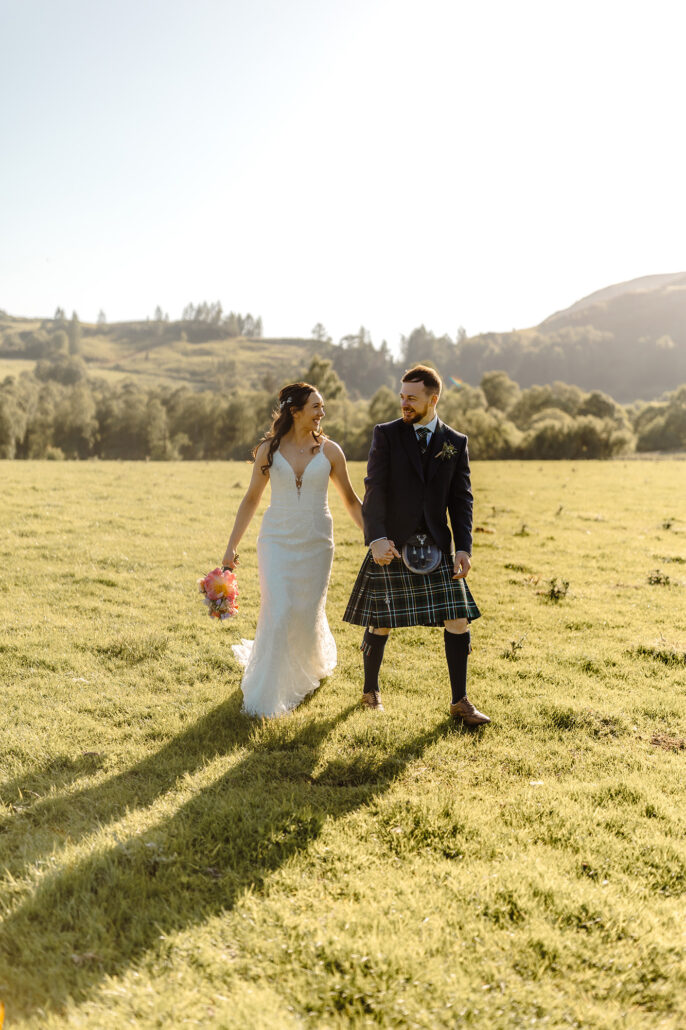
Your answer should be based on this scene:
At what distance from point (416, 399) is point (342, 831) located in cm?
363

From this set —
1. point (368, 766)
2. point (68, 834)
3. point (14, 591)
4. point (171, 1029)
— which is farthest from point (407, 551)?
point (14, 591)

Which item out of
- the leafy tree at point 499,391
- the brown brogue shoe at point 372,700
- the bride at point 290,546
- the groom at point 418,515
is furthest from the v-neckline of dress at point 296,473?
the leafy tree at point 499,391

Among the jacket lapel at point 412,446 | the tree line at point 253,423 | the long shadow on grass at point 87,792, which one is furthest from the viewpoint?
the tree line at point 253,423

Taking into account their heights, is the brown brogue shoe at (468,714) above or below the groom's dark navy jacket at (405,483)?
below

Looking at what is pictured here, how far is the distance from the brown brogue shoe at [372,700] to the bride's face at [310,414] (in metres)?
2.83

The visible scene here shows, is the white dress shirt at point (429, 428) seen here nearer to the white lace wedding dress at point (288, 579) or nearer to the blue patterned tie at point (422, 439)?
the blue patterned tie at point (422, 439)

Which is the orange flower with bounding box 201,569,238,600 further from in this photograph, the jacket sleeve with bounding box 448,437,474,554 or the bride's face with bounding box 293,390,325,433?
the jacket sleeve with bounding box 448,437,474,554

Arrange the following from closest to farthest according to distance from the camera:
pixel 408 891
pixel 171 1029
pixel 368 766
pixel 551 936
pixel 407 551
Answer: pixel 171 1029
pixel 551 936
pixel 408 891
pixel 368 766
pixel 407 551

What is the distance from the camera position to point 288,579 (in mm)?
6973

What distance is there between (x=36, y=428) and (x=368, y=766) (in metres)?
75.1

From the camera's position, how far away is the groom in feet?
20.9

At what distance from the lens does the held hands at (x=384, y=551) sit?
20.5 feet

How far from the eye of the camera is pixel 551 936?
12.5 ft

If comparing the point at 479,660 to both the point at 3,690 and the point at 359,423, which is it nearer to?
the point at 3,690
